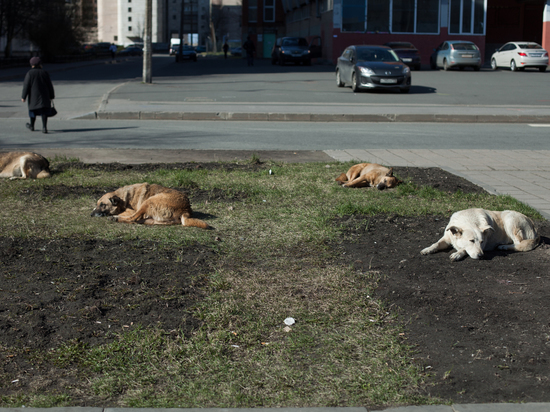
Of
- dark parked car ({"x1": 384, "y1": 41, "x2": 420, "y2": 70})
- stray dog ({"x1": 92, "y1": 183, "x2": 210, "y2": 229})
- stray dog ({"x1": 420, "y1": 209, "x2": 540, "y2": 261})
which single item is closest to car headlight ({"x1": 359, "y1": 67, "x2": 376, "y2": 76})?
dark parked car ({"x1": 384, "y1": 41, "x2": 420, "y2": 70})

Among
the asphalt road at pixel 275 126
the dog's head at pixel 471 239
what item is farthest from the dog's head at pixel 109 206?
the asphalt road at pixel 275 126

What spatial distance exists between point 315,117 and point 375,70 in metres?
6.74

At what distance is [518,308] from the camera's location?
13.1 ft

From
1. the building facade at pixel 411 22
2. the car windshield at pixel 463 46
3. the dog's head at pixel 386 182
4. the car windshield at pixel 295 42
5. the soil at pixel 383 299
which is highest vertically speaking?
the building facade at pixel 411 22

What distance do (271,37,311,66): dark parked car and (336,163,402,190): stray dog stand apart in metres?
37.5

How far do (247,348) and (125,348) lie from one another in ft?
2.29

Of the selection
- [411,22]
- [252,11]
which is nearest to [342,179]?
[411,22]

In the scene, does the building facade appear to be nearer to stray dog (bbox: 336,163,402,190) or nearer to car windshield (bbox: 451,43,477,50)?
car windshield (bbox: 451,43,477,50)

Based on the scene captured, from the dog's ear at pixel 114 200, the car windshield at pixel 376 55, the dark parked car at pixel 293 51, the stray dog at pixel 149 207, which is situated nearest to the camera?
the stray dog at pixel 149 207

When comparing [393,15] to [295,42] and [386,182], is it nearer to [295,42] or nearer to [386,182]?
[295,42]

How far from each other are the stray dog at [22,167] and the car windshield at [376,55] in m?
17.3

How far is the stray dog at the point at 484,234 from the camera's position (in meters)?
4.97

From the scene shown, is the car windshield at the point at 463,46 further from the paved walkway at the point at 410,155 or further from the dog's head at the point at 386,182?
the dog's head at the point at 386,182

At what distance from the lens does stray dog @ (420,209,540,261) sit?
4969 millimetres
